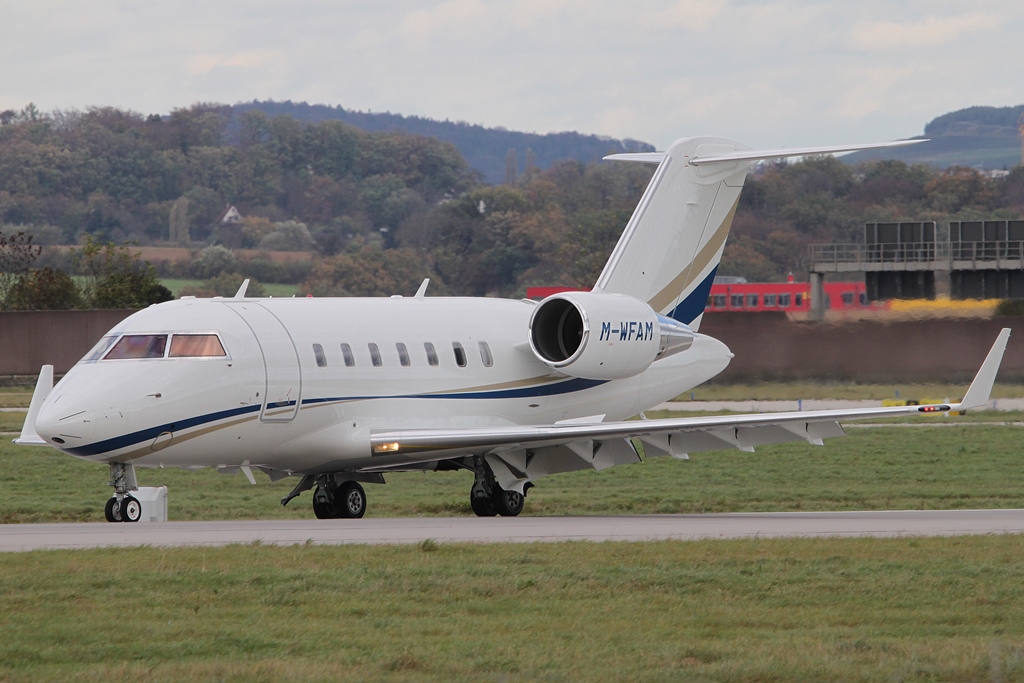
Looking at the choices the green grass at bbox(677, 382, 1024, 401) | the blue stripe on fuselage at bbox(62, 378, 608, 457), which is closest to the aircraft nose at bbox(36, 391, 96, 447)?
the blue stripe on fuselage at bbox(62, 378, 608, 457)

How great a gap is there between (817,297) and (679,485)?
2390cm

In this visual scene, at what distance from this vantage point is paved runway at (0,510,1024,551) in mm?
17250

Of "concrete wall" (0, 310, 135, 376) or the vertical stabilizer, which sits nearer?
the vertical stabilizer

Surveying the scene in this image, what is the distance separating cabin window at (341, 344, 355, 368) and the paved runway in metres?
2.54

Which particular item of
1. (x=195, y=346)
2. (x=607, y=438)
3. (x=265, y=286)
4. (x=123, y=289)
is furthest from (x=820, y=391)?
(x=265, y=286)

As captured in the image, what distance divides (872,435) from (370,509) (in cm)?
1834

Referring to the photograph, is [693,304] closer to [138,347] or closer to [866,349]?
[138,347]

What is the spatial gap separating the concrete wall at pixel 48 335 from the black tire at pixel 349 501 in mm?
38148

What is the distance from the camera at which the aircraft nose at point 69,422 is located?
1925 centimetres

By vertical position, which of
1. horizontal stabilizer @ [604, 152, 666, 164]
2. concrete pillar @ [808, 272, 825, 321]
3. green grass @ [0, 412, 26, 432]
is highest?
horizontal stabilizer @ [604, 152, 666, 164]

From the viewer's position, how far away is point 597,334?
2397cm

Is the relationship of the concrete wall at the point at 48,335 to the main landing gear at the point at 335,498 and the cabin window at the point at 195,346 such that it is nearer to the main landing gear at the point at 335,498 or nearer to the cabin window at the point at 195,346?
the main landing gear at the point at 335,498

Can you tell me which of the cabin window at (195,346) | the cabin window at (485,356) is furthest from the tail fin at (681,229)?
the cabin window at (195,346)

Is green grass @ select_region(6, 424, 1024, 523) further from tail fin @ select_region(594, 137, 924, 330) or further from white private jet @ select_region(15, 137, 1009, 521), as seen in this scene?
tail fin @ select_region(594, 137, 924, 330)
